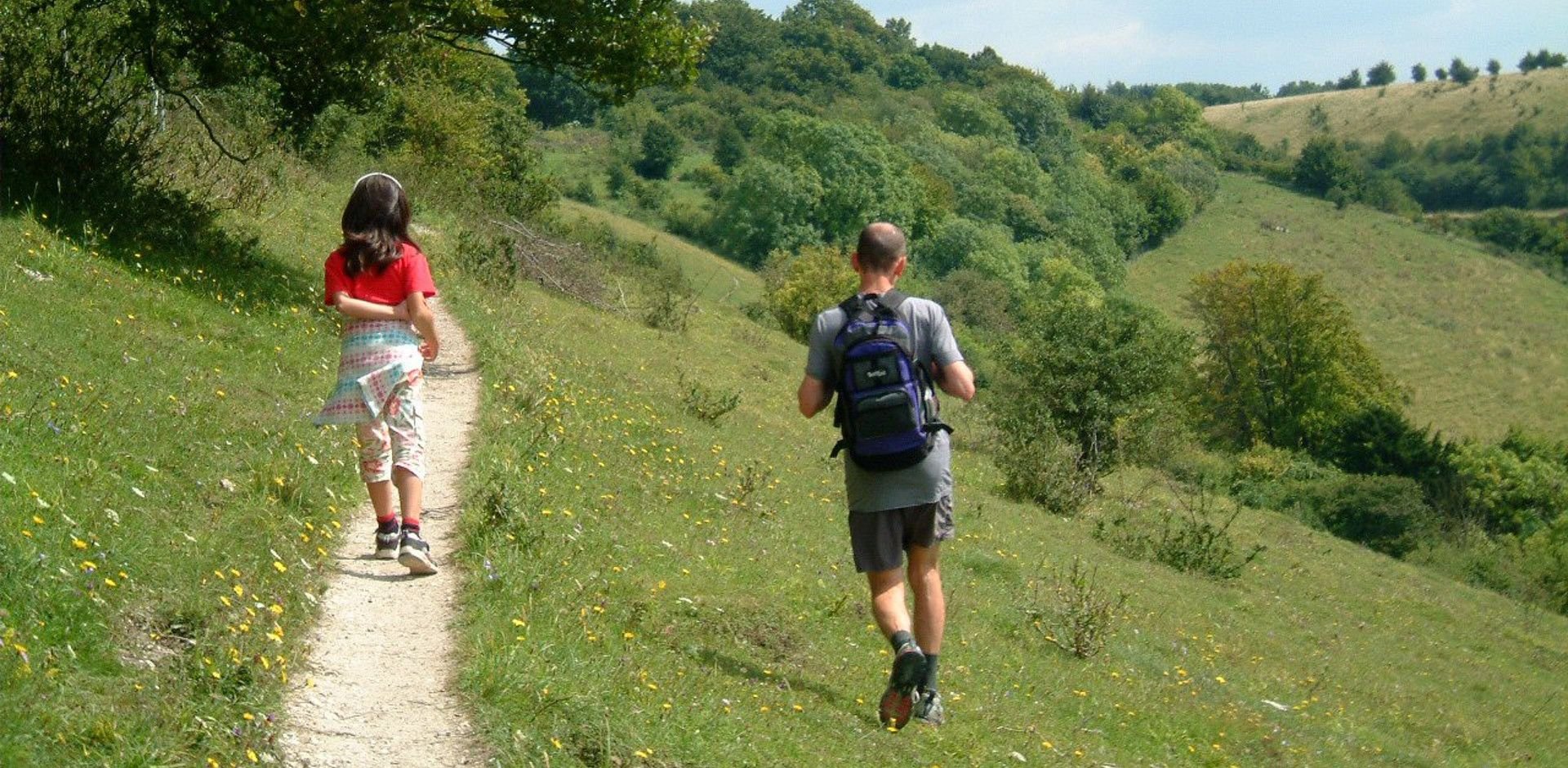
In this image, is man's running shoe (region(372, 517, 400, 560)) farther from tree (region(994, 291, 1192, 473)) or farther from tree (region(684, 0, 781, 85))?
tree (region(684, 0, 781, 85))

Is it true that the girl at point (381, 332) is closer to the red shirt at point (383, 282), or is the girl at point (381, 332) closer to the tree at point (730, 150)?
the red shirt at point (383, 282)

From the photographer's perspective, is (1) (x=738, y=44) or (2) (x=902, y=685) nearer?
(2) (x=902, y=685)

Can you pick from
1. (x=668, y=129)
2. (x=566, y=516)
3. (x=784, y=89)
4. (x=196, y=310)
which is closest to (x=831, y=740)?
(x=566, y=516)

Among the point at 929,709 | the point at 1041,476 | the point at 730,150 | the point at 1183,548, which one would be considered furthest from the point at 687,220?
the point at 929,709

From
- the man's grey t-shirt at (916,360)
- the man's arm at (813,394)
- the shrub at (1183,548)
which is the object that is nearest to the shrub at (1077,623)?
the man's grey t-shirt at (916,360)

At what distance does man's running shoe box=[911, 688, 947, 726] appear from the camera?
284 inches

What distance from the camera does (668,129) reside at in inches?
4154

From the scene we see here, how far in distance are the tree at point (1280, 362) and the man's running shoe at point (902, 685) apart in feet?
220

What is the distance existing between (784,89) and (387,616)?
150856 millimetres

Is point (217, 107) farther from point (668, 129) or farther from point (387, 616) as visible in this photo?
point (668, 129)

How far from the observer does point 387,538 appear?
7.68 metres

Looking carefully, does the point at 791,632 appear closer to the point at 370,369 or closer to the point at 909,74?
the point at 370,369

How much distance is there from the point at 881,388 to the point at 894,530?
0.74 meters

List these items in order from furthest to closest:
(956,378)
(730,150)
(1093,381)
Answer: (730,150) → (1093,381) → (956,378)
